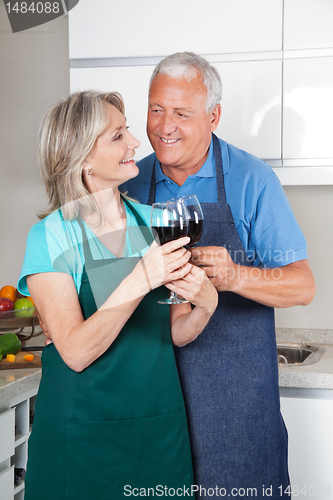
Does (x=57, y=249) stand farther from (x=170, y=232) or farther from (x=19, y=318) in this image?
(x=19, y=318)

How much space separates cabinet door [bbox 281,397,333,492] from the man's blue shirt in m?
0.53

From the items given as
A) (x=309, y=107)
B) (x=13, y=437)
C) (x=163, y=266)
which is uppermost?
(x=309, y=107)

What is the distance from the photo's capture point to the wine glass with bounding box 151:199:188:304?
2.13ft

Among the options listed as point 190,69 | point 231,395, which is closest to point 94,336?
point 231,395

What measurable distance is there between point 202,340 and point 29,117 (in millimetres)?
520

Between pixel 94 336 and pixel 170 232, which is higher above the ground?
pixel 170 232

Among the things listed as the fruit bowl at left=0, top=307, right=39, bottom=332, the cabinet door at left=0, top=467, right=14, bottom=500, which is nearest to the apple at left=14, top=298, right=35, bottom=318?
the fruit bowl at left=0, top=307, right=39, bottom=332

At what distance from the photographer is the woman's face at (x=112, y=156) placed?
2.45 feet

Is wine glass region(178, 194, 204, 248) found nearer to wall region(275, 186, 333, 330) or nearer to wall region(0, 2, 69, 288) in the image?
wall region(0, 2, 69, 288)

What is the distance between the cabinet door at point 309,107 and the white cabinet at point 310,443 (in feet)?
2.23

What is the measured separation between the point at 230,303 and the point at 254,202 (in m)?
0.20

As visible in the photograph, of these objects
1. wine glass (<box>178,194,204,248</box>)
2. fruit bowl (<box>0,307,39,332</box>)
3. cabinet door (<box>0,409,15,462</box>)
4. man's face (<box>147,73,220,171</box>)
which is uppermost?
man's face (<box>147,73,220,171</box>)

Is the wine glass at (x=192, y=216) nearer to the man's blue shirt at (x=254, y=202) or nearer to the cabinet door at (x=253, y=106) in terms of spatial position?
the man's blue shirt at (x=254, y=202)

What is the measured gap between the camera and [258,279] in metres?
0.85
